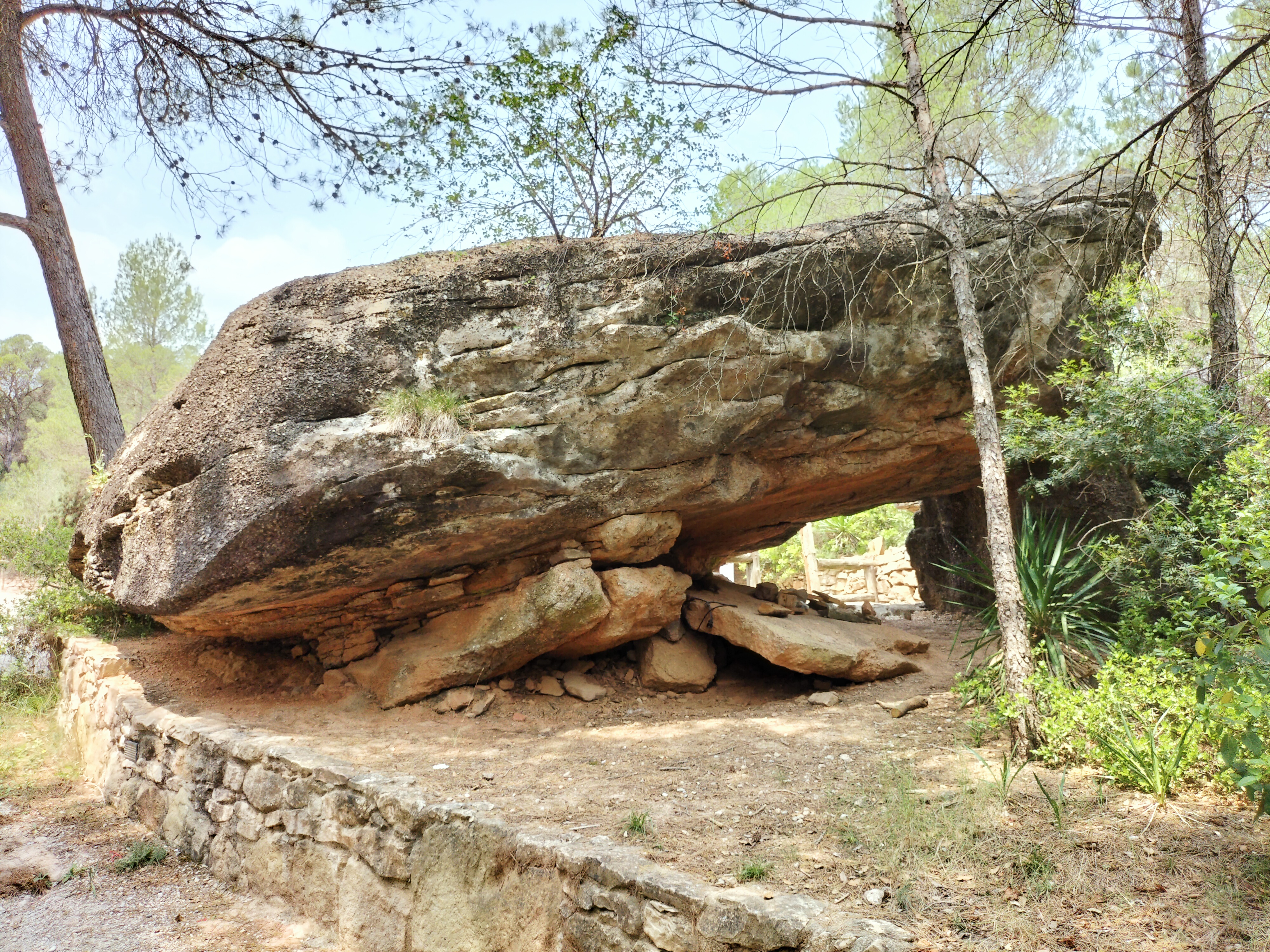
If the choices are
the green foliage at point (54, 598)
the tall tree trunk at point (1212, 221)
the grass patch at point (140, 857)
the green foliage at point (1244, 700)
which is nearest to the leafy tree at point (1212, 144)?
the tall tree trunk at point (1212, 221)

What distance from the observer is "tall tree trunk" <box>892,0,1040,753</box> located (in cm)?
453

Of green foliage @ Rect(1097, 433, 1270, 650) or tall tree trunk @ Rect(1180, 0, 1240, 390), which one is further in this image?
tall tree trunk @ Rect(1180, 0, 1240, 390)

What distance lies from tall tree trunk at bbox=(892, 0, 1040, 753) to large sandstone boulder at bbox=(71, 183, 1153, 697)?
1.32 ft

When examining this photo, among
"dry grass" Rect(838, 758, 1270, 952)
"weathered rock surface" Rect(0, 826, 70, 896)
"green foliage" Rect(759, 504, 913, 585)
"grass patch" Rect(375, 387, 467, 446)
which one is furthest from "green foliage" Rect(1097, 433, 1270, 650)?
"green foliage" Rect(759, 504, 913, 585)

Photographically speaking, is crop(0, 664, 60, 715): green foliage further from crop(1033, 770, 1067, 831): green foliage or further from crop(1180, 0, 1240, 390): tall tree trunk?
crop(1180, 0, 1240, 390): tall tree trunk

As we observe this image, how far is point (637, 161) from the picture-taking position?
700cm

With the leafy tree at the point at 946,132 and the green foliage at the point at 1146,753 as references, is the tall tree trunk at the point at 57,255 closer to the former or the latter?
the leafy tree at the point at 946,132

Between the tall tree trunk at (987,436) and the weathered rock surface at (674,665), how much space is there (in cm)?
281

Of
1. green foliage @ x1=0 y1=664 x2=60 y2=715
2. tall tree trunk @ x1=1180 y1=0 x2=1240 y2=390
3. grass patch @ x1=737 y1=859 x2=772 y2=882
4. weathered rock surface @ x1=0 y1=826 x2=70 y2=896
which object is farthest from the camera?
green foliage @ x1=0 y1=664 x2=60 y2=715

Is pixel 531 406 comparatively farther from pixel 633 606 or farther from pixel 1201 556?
pixel 1201 556

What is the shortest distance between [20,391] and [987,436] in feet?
83.2

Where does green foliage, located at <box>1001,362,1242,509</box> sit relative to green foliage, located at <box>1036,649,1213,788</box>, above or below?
above

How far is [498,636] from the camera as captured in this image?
6383 mm

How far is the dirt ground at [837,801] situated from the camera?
280 centimetres
